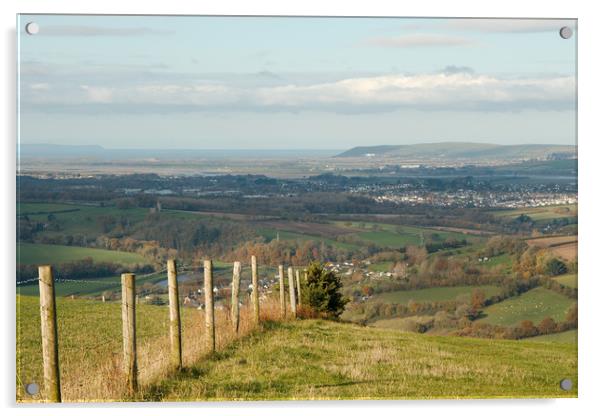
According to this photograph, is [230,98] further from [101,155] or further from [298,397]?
[298,397]

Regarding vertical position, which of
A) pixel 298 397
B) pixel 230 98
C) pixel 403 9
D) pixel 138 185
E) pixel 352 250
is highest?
pixel 403 9

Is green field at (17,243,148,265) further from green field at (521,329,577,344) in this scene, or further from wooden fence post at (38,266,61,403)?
green field at (521,329,577,344)

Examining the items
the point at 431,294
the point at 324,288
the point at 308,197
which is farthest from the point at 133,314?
the point at 431,294

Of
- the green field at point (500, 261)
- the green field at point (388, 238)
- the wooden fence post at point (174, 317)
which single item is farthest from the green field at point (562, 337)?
the wooden fence post at point (174, 317)

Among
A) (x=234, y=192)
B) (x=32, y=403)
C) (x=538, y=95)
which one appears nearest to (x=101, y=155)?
(x=234, y=192)

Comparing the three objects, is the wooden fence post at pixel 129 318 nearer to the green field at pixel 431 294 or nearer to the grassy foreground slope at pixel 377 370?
the grassy foreground slope at pixel 377 370

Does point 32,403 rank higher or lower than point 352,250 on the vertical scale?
lower

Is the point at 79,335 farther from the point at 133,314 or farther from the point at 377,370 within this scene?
the point at 377,370

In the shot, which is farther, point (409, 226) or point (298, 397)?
point (409, 226)

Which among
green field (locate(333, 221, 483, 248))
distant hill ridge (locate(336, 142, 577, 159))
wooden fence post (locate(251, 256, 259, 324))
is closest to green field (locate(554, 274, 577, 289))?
green field (locate(333, 221, 483, 248))
